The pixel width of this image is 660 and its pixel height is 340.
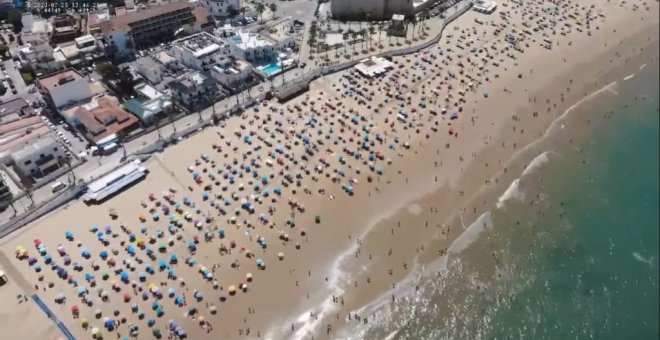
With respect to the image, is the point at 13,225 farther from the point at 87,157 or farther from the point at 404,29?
the point at 404,29

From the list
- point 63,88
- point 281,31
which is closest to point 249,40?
point 281,31

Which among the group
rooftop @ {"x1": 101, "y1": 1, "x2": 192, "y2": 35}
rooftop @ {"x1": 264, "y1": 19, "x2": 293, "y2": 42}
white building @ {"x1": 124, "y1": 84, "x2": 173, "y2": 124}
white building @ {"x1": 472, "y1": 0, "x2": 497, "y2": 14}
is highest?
rooftop @ {"x1": 101, "y1": 1, "x2": 192, "y2": 35}

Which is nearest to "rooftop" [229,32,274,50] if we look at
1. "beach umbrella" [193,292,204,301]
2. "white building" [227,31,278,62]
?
"white building" [227,31,278,62]

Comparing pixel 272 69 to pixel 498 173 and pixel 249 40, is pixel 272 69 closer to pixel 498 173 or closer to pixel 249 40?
pixel 249 40

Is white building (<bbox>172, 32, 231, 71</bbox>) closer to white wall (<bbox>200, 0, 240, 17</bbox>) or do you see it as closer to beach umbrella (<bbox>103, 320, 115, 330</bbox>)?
white wall (<bbox>200, 0, 240, 17</bbox>)

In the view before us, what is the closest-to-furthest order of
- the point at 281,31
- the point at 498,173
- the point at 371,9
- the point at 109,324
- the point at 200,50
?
the point at 109,324
the point at 498,173
the point at 200,50
the point at 281,31
the point at 371,9

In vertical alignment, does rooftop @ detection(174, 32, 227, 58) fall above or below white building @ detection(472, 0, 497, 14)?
above
